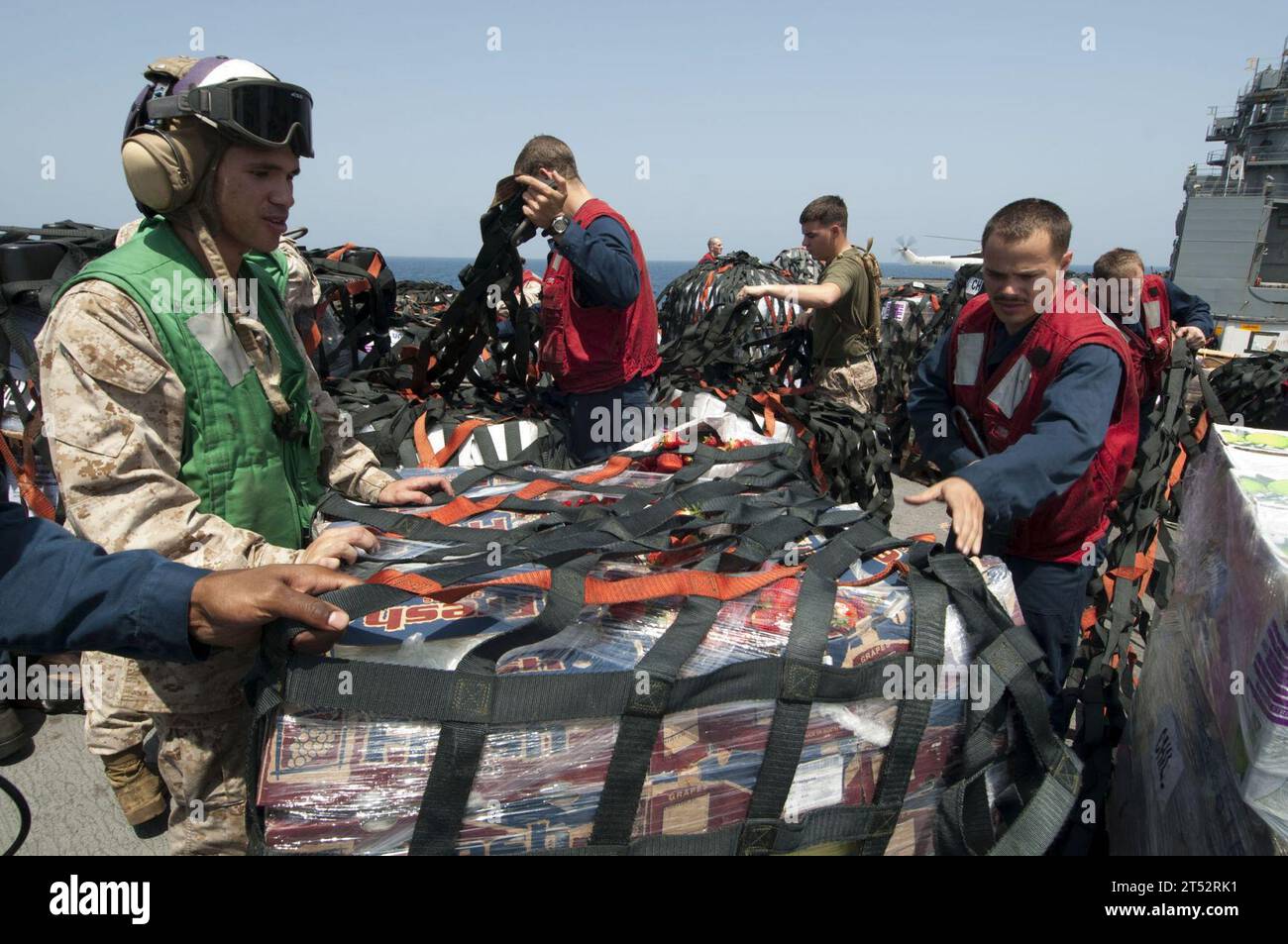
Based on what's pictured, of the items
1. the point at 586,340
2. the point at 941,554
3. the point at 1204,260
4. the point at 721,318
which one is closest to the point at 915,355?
the point at 721,318

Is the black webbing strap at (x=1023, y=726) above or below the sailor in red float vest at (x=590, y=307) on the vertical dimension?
below

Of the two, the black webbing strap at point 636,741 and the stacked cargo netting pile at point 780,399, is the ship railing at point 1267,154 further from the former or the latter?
the black webbing strap at point 636,741

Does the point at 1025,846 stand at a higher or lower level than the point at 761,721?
lower

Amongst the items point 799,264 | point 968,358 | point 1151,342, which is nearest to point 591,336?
point 968,358

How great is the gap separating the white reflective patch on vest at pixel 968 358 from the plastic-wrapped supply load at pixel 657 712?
1.15 metres

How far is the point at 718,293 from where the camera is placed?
8.36 meters

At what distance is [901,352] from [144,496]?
780 cm

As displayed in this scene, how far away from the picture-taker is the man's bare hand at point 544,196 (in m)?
3.33


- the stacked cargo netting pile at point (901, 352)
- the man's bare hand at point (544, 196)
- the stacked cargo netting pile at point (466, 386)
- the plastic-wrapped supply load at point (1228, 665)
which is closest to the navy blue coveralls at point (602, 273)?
the man's bare hand at point (544, 196)

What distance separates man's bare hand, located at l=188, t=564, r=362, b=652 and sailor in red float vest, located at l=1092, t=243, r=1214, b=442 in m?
4.84

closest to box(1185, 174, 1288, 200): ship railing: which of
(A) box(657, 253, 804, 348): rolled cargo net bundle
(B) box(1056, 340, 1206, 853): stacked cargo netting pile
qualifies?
(A) box(657, 253, 804, 348): rolled cargo net bundle
